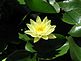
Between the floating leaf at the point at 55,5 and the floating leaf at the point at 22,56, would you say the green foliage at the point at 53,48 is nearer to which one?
the floating leaf at the point at 22,56

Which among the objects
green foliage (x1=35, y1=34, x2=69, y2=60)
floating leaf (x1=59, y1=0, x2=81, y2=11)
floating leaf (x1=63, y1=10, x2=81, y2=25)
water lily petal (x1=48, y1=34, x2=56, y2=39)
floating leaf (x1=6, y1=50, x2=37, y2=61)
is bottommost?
floating leaf (x1=6, y1=50, x2=37, y2=61)

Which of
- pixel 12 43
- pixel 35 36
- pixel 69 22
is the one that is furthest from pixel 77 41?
pixel 12 43

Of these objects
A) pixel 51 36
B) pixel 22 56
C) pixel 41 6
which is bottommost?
pixel 22 56

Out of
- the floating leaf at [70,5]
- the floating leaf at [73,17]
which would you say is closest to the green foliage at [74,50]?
the floating leaf at [73,17]

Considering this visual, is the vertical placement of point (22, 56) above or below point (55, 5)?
below

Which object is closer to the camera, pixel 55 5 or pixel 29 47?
pixel 29 47

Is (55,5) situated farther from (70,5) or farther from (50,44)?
(50,44)

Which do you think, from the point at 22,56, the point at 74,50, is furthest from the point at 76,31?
the point at 22,56

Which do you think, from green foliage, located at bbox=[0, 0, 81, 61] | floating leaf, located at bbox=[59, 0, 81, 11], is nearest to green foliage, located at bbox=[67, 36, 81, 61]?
green foliage, located at bbox=[0, 0, 81, 61]

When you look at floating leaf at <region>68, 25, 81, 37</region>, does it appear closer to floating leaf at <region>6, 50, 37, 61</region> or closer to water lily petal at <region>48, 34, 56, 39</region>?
water lily petal at <region>48, 34, 56, 39</region>
